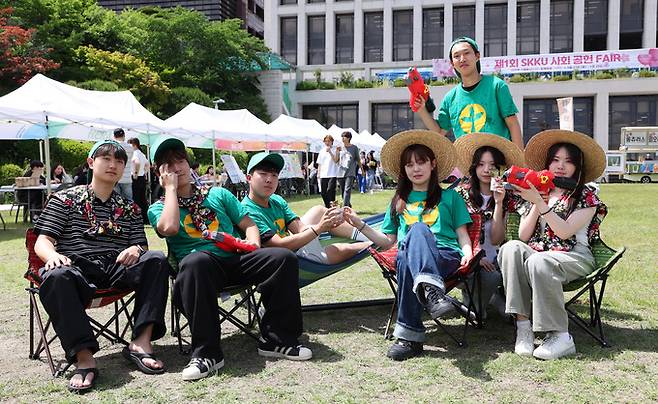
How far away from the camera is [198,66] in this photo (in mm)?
32875

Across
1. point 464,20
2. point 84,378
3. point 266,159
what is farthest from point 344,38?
point 84,378

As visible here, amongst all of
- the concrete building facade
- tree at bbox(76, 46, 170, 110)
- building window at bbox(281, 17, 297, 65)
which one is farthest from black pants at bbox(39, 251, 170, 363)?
building window at bbox(281, 17, 297, 65)

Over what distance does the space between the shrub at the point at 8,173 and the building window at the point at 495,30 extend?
103 feet

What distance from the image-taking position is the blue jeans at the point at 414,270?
10.1 ft

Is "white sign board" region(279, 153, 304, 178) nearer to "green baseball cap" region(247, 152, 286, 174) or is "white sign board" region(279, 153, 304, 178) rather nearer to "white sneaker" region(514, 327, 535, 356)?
"green baseball cap" region(247, 152, 286, 174)

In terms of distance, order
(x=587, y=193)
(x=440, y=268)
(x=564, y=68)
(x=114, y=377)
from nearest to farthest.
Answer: (x=114, y=377) → (x=440, y=268) → (x=587, y=193) → (x=564, y=68)

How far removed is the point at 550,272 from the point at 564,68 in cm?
3549

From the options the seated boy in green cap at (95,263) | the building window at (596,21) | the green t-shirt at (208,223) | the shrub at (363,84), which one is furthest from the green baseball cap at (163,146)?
the building window at (596,21)

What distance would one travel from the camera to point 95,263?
3139mm

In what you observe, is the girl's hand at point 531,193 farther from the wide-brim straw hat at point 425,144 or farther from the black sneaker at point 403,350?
the black sneaker at point 403,350

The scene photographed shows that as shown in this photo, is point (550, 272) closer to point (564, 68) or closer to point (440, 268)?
point (440, 268)

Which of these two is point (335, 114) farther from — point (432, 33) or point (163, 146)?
point (163, 146)

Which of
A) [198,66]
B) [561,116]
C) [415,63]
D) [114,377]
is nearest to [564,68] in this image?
[415,63]

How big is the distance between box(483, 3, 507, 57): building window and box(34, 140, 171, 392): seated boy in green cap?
39527 mm
